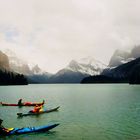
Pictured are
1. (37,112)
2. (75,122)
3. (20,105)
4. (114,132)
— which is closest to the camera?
(114,132)

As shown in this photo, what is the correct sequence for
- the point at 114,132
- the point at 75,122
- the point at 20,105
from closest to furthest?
the point at 114,132, the point at 75,122, the point at 20,105

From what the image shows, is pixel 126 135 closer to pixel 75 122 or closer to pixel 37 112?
pixel 75 122

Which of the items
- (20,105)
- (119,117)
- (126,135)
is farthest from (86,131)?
(20,105)

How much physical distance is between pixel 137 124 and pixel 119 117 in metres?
9.12

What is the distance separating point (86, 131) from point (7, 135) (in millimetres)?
13257

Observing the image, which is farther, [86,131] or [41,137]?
[86,131]

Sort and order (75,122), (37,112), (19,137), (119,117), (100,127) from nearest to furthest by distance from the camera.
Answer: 1. (19,137)
2. (100,127)
3. (75,122)
4. (119,117)
5. (37,112)

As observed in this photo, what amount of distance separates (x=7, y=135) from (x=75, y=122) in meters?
15.8

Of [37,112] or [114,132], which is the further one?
[37,112]

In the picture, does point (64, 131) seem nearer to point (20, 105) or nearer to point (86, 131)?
point (86, 131)

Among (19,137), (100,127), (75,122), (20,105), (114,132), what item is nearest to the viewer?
(19,137)

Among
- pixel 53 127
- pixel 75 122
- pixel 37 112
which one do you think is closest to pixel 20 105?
pixel 37 112

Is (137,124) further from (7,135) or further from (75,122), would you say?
(7,135)

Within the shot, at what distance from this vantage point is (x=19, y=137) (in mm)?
40438
